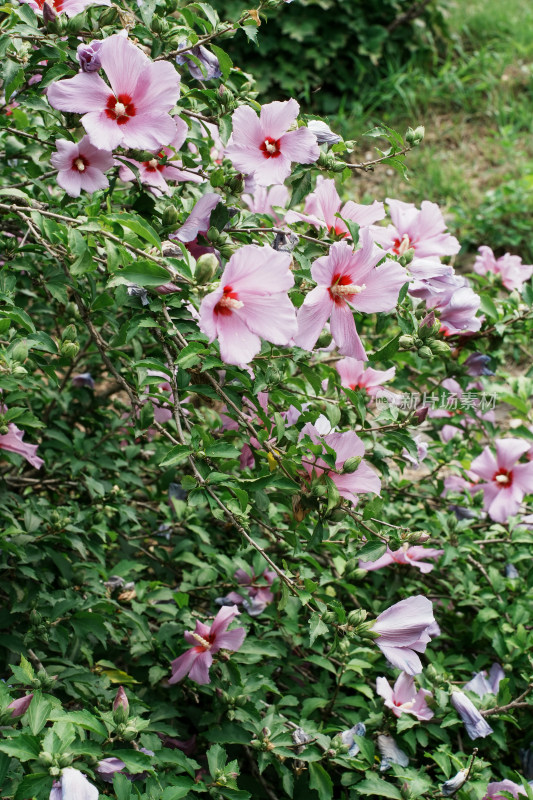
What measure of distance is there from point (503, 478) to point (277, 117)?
3.44 ft

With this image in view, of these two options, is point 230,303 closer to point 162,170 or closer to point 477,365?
point 162,170

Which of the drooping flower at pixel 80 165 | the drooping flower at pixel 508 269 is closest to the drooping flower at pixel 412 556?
the drooping flower at pixel 508 269

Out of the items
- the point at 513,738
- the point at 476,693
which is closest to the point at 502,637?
the point at 476,693

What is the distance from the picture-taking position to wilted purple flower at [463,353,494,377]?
5.80ft

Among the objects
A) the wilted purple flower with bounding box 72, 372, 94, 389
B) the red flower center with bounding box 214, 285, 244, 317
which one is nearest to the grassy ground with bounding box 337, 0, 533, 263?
the wilted purple flower with bounding box 72, 372, 94, 389

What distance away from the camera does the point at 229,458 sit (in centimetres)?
133

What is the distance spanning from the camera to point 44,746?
1.01 metres

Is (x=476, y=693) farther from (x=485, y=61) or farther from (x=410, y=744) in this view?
(x=485, y=61)

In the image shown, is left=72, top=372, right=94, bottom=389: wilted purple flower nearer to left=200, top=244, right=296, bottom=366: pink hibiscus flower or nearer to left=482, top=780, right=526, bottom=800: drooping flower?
left=200, top=244, right=296, bottom=366: pink hibiscus flower

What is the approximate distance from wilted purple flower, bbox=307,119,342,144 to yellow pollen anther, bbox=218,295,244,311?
400mm

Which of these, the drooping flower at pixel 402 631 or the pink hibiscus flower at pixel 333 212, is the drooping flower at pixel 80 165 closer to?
the pink hibiscus flower at pixel 333 212

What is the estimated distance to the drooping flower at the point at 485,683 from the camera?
5.39 feet

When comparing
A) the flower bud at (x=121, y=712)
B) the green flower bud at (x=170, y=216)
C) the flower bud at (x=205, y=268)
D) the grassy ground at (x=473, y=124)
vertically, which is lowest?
the grassy ground at (x=473, y=124)

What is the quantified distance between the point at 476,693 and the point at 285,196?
1096mm
